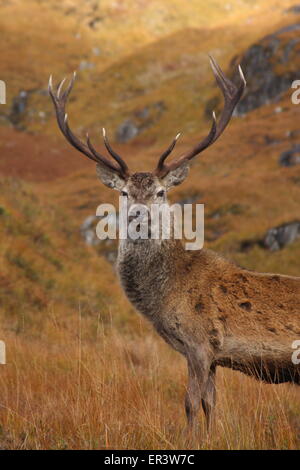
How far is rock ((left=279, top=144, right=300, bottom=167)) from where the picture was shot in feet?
115

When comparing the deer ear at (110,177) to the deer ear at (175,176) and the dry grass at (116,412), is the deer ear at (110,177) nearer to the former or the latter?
the deer ear at (175,176)

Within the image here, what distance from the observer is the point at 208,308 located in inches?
198

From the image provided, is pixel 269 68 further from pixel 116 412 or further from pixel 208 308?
pixel 116 412

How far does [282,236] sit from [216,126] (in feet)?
55.5

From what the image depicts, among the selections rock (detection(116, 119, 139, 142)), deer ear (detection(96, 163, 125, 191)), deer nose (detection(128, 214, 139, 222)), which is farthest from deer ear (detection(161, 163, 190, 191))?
rock (detection(116, 119, 139, 142))

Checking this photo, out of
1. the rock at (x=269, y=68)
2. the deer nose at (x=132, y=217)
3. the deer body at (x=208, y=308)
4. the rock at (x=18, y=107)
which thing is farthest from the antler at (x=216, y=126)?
the rock at (x=18, y=107)

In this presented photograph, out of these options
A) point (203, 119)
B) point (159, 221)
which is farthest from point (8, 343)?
point (203, 119)

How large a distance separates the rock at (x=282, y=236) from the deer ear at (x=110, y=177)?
16.6 meters

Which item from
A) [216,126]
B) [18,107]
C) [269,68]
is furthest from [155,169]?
[18,107]

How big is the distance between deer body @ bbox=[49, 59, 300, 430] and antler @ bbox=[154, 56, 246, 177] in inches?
14.2

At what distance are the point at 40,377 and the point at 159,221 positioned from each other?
2.44 meters

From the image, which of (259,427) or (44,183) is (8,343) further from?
(44,183)

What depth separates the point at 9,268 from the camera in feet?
37.0
